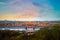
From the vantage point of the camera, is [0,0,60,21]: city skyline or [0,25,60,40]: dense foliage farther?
[0,0,60,21]: city skyline

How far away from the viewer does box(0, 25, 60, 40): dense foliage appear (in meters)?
2.35

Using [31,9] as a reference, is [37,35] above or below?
below

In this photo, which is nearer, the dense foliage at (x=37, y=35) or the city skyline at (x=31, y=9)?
the dense foliage at (x=37, y=35)

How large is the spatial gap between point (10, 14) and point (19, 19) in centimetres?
15

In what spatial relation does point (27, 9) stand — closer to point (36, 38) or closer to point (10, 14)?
point (10, 14)

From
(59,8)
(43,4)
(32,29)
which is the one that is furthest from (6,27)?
(59,8)

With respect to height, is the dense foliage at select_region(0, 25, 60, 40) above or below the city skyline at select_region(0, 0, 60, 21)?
below

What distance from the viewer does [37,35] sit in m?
2.37

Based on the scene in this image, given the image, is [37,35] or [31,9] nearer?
[37,35]

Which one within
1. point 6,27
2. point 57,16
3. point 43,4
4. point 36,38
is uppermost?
point 43,4

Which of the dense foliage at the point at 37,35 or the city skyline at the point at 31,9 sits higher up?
the city skyline at the point at 31,9

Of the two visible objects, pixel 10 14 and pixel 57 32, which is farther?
pixel 10 14

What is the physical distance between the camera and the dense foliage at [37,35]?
2352mm

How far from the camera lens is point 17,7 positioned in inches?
98.3
